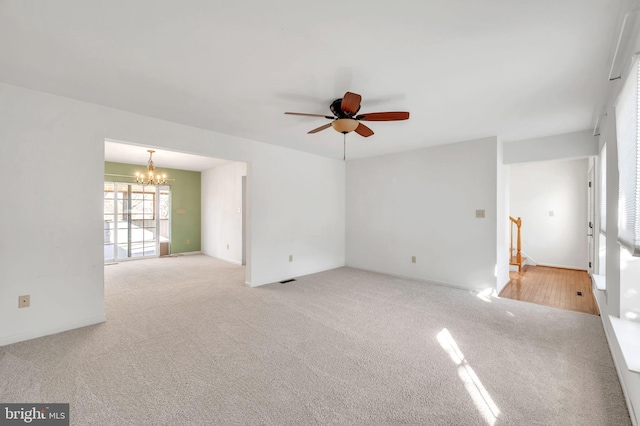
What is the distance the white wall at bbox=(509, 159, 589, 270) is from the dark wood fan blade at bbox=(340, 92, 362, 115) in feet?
15.4

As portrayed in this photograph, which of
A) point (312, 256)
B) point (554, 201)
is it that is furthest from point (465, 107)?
point (554, 201)

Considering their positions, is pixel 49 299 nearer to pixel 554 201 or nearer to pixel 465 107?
pixel 465 107

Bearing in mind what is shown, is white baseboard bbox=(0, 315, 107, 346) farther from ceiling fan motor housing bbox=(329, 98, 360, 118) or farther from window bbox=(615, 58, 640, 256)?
window bbox=(615, 58, 640, 256)

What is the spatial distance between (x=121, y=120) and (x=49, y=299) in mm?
2019

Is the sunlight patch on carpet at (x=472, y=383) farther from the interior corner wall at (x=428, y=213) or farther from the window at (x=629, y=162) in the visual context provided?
the interior corner wall at (x=428, y=213)

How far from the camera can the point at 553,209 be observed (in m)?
5.77

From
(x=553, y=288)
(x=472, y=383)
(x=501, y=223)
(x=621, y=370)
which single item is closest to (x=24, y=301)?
(x=472, y=383)

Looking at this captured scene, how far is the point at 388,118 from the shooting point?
→ 8.30ft

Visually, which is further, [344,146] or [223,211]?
[223,211]

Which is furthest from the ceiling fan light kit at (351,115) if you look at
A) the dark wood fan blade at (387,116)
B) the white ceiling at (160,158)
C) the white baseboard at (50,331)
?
the white ceiling at (160,158)

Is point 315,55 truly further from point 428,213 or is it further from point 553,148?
point 553,148

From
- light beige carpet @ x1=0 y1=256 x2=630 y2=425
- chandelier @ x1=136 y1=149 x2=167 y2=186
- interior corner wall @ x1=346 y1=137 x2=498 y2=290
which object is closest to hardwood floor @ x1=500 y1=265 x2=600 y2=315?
light beige carpet @ x1=0 y1=256 x2=630 y2=425

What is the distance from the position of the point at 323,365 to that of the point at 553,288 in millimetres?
4355

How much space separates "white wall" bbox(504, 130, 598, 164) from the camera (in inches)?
144
